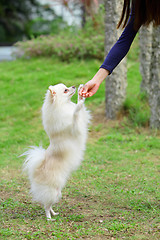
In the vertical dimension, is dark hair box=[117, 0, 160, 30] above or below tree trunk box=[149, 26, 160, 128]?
above

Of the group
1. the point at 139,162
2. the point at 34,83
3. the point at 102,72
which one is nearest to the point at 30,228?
the point at 102,72

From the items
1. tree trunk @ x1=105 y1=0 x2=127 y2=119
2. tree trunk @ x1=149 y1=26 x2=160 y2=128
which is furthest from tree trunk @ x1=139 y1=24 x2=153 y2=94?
tree trunk @ x1=149 y1=26 x2=160 y2=128

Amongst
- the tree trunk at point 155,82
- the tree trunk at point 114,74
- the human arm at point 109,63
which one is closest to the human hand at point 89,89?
the human arm at point 109,63

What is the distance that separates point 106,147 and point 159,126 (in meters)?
1.15

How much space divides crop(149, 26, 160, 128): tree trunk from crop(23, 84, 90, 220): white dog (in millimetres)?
3041

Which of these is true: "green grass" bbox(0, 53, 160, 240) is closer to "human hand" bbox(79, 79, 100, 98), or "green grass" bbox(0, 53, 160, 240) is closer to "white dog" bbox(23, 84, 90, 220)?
"white dog" bbox(23, 84, 90, 220)

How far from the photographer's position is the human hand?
327cm

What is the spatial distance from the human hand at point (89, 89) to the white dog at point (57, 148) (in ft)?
0.98

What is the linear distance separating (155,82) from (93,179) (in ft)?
8.38

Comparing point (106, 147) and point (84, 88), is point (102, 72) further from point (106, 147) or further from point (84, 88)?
point (106, 147)

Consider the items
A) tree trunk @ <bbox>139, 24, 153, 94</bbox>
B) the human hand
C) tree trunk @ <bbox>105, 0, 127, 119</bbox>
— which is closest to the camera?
the human hand

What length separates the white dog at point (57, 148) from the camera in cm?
361

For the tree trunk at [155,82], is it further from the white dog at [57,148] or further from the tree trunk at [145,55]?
the white dog at [57,148]

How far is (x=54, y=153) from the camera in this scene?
146 inches
